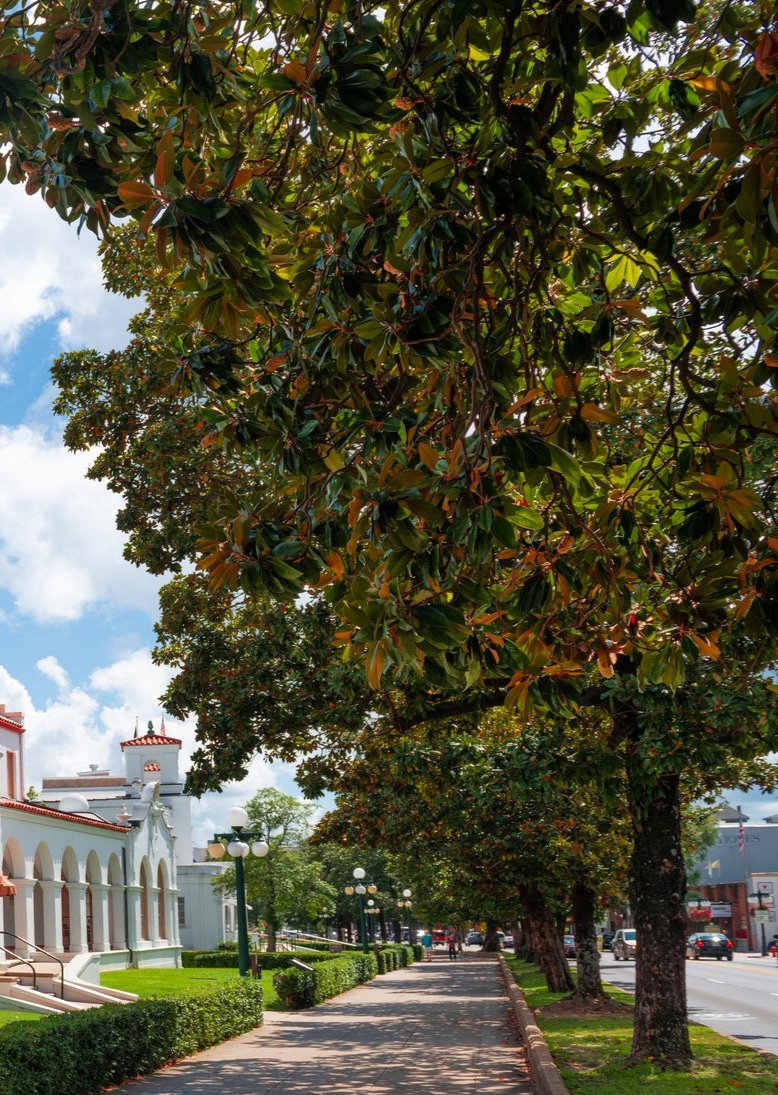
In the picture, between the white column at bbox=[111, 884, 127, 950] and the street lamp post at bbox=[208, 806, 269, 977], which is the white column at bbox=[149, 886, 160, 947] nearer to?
the white column at bbox=[111, 884, 127, 950]

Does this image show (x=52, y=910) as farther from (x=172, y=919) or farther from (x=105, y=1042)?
(x=105, y=1042)

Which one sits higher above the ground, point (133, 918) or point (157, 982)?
point (133, 918)

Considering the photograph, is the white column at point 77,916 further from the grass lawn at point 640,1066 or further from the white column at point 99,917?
the grass lawn at point 640,1066

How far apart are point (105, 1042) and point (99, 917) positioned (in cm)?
2468

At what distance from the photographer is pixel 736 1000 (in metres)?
27.2

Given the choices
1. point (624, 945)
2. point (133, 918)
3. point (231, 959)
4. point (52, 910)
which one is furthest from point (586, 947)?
point (624, 945)

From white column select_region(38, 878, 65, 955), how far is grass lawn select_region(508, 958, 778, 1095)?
18330mm

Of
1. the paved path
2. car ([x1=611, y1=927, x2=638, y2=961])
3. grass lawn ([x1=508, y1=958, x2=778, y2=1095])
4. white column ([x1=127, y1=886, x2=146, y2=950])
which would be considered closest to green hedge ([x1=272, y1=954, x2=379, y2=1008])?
the paved path

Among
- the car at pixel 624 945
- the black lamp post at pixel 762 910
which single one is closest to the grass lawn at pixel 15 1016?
the car at pixel 624 945

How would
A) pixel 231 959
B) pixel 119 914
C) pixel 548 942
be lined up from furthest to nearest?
pixel 231 959, pixel 119 914, pixel 548 942

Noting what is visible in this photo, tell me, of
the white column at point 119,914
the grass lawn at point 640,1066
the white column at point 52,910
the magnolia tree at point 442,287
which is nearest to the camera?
the magnolia tree at point 442,287

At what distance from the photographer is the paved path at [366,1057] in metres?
13.7

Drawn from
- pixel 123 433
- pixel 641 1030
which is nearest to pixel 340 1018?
pixel 641 1030

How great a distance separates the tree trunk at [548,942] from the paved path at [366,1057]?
4.44 ft
